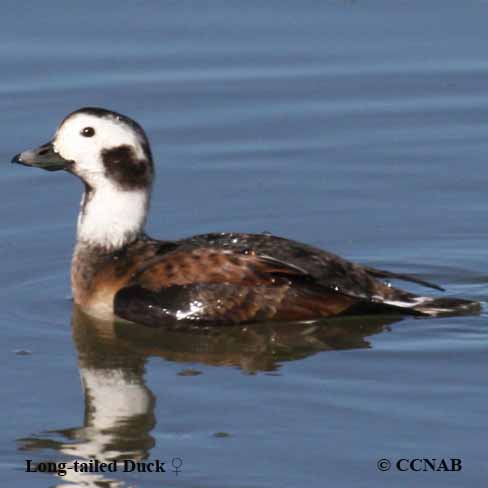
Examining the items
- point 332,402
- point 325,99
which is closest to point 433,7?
point 325,99

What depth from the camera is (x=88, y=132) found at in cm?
1175

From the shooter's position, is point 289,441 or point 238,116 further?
point 238,116

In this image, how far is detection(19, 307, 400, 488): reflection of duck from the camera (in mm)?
9742

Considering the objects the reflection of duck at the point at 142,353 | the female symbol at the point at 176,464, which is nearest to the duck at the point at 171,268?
the reflection of duck at the point at 142,353

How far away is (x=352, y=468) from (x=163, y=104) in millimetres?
7048

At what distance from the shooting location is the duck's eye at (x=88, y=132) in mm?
11734

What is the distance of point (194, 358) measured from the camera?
11.0 meters

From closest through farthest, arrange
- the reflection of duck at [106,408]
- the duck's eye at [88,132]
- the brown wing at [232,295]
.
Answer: the reflection of duck at [106,408], the brown wing at [232,295], the duck's eye at [88,132]

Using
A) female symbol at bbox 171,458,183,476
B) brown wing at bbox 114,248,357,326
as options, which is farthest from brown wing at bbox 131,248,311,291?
female symbol at bbox 171,458,183,476

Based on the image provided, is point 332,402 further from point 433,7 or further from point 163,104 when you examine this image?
point 433,7

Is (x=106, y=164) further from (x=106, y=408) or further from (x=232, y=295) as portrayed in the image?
(x=106, y=408)

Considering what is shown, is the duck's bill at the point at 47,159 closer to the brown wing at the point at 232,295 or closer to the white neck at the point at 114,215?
the white neck at the point at 114,215

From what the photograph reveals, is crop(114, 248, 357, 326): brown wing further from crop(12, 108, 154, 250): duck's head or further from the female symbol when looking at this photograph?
the female symbol

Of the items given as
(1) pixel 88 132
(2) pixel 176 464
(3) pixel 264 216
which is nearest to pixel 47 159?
(1) pixel 88 132
